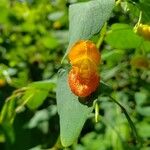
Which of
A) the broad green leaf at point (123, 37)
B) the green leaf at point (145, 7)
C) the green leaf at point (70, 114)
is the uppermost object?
the green leaf at point (145, 7)

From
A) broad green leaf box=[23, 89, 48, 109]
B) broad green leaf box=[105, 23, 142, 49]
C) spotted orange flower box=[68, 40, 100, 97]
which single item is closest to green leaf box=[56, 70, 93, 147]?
spotted orange flower box=[68, 40, 100, 97]

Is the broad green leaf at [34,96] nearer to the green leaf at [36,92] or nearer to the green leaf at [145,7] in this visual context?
the green leaf at [36,92]

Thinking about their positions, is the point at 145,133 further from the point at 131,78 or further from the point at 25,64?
the point at 25,64

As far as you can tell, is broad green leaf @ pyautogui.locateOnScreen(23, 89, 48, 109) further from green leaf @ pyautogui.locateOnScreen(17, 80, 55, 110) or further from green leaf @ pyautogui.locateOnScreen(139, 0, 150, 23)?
green leaf @ pyautogui.locateOnScreen(139, 0, 150, 23)

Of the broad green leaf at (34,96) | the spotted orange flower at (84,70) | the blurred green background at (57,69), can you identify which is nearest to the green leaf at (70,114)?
the spotted orange flower at (84,70)

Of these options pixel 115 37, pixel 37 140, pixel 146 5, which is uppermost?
pixel 146 5

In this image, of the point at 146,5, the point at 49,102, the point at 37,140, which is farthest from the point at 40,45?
the point at 146,5

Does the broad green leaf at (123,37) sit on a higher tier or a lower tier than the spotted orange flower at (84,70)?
lower
